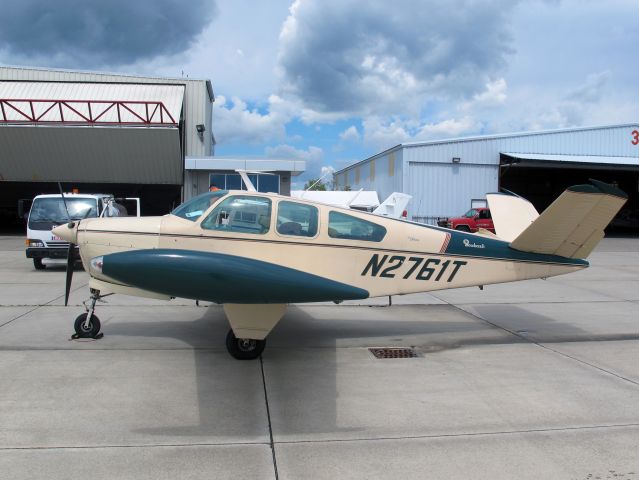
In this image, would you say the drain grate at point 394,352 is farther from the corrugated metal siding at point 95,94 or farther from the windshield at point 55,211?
the corrugated metal siding at point 95,94

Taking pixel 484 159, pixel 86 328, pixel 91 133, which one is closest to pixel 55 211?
pixel 86 328

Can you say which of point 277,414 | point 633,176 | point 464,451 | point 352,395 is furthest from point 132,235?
point 633,176

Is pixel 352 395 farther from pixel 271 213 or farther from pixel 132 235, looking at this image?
pixel 132 235

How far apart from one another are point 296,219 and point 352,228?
701 mm

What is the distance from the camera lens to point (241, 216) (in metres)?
5.59

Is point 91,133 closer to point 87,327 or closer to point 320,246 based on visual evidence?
point 87,327

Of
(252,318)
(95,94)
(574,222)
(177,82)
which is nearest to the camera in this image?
(252,318)

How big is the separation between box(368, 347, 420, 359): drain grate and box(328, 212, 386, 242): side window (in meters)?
1.47

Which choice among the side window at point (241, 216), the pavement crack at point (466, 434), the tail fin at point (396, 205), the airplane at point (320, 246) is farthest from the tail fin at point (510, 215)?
the tail fin at point (396, 205)

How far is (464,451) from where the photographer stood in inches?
146

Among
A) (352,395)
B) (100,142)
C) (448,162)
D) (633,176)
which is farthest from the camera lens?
(633,176)

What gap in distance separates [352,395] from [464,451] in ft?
4.52

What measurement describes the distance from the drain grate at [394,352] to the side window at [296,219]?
5.89 feet

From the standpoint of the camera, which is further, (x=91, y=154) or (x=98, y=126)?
(x=91, y=154)
